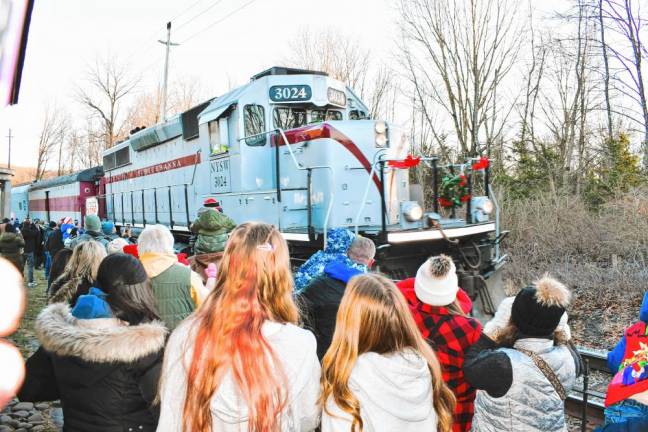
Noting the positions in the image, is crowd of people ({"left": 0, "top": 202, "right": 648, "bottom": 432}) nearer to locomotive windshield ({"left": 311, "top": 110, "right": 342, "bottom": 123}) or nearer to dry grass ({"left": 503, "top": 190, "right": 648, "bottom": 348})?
dry grass ({"left": 503, "top": 190, "right": 648, "bottom": 348})

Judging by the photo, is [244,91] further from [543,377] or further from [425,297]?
[543,377]

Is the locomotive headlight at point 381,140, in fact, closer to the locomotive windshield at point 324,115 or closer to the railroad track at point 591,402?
the locomotive windshield at point 324,115

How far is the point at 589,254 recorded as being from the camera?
38.2 feet

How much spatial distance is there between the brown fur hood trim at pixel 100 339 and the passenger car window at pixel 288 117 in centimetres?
663

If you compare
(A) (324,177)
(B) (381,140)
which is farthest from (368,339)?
(B) (381,140)

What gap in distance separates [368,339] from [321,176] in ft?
19.0

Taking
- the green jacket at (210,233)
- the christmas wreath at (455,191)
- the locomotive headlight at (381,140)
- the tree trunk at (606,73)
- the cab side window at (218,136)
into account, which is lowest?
the green jacket at (210,233)

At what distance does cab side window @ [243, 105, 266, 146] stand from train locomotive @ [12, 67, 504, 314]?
2 cm

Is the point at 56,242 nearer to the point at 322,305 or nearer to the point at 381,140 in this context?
the point at 381,140

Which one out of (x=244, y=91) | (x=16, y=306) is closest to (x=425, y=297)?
(x=16, y=306)

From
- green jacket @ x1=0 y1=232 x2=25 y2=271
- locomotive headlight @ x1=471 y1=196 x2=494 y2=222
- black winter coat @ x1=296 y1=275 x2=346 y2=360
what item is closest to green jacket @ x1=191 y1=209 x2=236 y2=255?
black winter coat @ x1=296 y1=275 x2=346 y2=360

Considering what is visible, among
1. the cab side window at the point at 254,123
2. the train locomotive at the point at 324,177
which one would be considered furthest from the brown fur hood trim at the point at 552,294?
the cab side window at the point at 254,123

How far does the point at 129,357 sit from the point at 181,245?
28.8ft

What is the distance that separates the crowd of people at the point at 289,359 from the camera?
1.88 m
